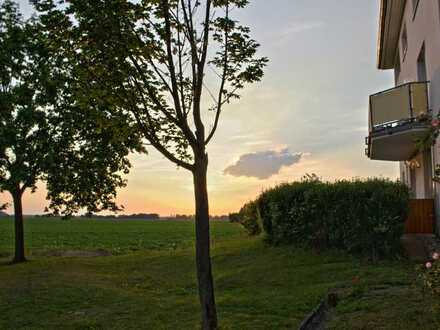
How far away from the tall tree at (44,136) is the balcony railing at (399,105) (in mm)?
8986

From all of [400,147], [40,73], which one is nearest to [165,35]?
[400,147]

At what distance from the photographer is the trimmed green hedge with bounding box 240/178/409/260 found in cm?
1362

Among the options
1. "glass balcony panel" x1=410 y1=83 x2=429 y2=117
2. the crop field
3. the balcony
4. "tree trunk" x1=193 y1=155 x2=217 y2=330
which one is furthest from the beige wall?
the crop field

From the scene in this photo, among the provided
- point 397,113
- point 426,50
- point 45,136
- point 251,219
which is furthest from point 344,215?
point 45,136

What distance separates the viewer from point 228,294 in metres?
11.1

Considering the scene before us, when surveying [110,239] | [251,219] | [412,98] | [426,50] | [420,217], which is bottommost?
[110,239]

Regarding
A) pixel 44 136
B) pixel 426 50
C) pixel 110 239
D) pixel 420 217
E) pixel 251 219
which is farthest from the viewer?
pixel 110 239

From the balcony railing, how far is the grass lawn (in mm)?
4393

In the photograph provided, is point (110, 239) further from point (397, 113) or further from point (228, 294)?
point (228, 294)

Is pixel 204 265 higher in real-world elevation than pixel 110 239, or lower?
higher

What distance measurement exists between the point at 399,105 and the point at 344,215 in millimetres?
3717

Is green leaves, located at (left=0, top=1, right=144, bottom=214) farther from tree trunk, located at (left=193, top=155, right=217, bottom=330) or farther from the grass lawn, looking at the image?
tree trunk, located at (left=193, top=155, right=217, bottom=330)

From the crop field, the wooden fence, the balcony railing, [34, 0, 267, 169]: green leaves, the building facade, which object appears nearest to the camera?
[34, 0, 267, 169]: green leaves

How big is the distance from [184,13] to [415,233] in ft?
36.0
